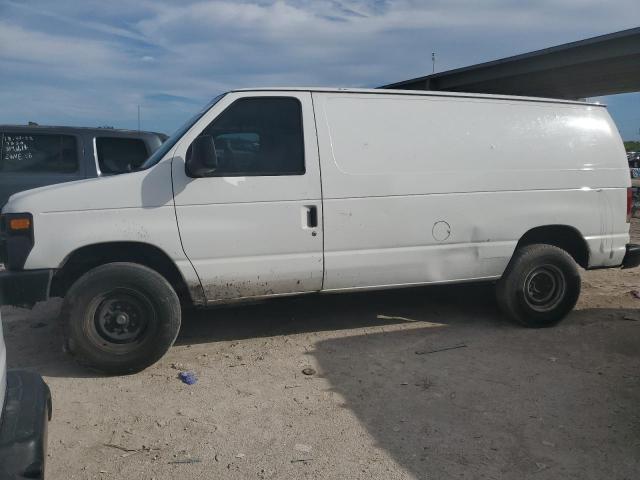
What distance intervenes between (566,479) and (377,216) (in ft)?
7.75

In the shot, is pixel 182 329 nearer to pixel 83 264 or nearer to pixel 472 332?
pixel 83 264

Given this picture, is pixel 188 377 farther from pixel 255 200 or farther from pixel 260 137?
pixel 260 137

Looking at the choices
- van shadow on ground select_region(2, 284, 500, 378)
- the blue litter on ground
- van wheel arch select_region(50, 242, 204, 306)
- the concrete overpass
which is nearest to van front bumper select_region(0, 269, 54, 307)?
van wheel arch select_region(50, 242, 204, 306)

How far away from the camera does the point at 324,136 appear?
4.41 m

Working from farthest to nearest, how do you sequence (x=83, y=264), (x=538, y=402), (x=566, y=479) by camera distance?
(x=83, y=264)
(x=538, y=402)
(x=566, y=479)

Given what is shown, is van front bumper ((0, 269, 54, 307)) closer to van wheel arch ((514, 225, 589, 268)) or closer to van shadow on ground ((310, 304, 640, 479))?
van shadow on ground ((310, 304, 640, 479))

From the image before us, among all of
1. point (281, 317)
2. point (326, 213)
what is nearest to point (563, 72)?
point (281, 317)

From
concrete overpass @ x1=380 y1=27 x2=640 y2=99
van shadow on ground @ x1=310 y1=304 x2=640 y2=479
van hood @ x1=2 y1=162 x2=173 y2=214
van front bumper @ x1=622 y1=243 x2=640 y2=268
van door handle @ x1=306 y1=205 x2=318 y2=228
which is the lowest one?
van shadow on ground @ x1=310 y1=304 x2=640 y2=479

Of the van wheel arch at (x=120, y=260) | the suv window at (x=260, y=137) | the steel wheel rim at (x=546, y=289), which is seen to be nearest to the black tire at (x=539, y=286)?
the steel wheel rim at (x=546, y=289)

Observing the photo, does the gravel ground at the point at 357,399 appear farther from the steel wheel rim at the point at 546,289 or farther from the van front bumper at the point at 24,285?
the van front bumper at the point at 24,285

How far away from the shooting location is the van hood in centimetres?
393

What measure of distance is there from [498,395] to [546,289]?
1754mm

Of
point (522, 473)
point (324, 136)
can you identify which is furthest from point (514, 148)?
point (522, 473)

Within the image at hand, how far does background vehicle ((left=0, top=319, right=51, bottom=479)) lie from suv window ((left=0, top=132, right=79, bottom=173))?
552 cm
